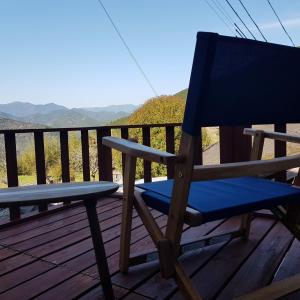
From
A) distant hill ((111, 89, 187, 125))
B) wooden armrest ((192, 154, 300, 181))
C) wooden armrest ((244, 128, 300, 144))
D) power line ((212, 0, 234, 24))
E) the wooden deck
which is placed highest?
power line ((212, 0, 234, 24))

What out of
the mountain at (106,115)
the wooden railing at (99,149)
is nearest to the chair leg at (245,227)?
the wooden railing at (99,149)

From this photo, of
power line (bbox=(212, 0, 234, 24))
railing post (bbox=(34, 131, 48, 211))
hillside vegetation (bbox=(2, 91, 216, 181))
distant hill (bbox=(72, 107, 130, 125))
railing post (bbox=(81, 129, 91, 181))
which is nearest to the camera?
railing post (bbox=(34, 131, 48, 211))

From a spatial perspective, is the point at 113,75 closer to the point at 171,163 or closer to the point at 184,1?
the point at 184,1

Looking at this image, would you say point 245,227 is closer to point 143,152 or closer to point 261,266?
point 261,266

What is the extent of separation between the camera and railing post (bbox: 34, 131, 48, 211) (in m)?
2.87

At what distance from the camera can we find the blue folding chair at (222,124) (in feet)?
3.38

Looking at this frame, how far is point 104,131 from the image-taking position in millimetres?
3215

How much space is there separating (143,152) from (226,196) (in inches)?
14.8

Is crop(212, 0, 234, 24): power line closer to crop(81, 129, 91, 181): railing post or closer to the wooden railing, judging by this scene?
the wooden railing

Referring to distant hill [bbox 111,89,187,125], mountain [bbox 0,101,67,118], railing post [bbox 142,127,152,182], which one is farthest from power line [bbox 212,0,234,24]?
mountain [bbox 0,101,67,118]

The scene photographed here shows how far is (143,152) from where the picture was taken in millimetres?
1200

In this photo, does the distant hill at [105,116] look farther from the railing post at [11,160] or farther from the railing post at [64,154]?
the railing post at [11,160]

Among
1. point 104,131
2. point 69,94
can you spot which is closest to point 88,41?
point 69,94

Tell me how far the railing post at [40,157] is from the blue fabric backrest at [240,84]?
6.84 ft
